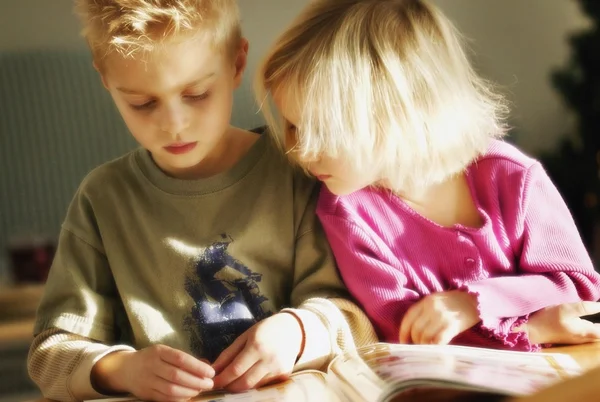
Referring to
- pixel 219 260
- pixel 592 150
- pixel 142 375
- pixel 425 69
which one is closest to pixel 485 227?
pixel 425 69

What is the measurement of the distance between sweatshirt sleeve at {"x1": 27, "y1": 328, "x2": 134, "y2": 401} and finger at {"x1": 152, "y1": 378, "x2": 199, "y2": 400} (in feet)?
0.31

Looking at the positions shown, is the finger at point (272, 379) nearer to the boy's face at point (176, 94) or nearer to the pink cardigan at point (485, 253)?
the pink cardigan at point (485, 253)

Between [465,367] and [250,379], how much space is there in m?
0.22

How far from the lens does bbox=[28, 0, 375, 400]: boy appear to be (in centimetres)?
80

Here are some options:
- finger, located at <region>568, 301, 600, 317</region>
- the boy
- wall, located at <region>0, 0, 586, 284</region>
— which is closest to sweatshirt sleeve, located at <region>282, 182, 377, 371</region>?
the boy

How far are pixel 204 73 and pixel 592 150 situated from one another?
5.04ft

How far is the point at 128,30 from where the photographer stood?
0.80 meters

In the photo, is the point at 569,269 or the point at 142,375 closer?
the point at 142,375

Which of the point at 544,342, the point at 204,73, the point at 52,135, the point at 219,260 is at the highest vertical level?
the point at 204,73

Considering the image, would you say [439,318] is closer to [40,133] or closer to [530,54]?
[40,133]

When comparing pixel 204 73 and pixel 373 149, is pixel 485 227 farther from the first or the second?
pixel 204 73

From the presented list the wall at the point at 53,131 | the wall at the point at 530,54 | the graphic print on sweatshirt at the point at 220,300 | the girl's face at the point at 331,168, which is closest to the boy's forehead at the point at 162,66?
the girl's face at the point at 331,168

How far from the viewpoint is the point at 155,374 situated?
0.75m

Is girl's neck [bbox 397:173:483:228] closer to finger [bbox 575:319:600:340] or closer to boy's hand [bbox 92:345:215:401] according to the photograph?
finger [bbox 575:319:600:340]
